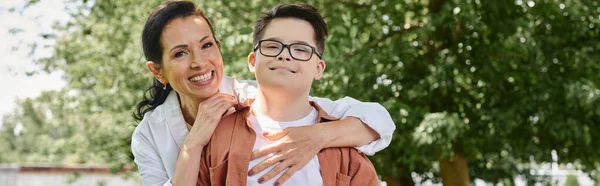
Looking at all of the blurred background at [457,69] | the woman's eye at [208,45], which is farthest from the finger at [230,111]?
the blurred background at [457,69]

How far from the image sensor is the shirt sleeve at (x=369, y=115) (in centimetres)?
295

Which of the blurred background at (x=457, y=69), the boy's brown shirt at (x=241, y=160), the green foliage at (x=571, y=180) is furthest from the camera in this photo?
the green foliage at (x=571, y=180)

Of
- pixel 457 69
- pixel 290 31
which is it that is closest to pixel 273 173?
pixel 290 31

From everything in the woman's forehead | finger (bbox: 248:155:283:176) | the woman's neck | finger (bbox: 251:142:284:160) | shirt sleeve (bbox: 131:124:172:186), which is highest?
the woman's forehead

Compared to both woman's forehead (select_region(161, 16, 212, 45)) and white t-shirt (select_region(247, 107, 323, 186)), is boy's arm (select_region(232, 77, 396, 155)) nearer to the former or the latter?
white t-shirt (select_region(247, 107, 323, 186))

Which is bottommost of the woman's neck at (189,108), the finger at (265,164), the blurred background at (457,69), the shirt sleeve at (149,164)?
the blurred background at (457,69)

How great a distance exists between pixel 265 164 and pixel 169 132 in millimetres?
421

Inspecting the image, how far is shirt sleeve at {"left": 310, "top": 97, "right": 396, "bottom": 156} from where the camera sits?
2.95 metres

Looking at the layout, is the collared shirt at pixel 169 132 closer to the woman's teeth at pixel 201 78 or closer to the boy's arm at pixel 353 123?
the boy's arm at pixel 353 123

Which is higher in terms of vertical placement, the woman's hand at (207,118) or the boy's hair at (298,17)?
the boy's hair at (298,17)

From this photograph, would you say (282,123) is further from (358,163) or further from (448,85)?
(448,85)

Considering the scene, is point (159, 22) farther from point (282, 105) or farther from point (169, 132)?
point (282, 105)

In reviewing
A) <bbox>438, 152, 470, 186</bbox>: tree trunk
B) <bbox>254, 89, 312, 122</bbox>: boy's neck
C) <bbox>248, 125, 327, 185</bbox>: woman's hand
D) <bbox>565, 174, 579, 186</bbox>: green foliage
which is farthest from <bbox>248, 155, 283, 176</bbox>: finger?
<bbox>565, 174, 579, 186</bbox>: green foliage

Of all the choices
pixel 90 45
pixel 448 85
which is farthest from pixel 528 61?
pixel 90 45
